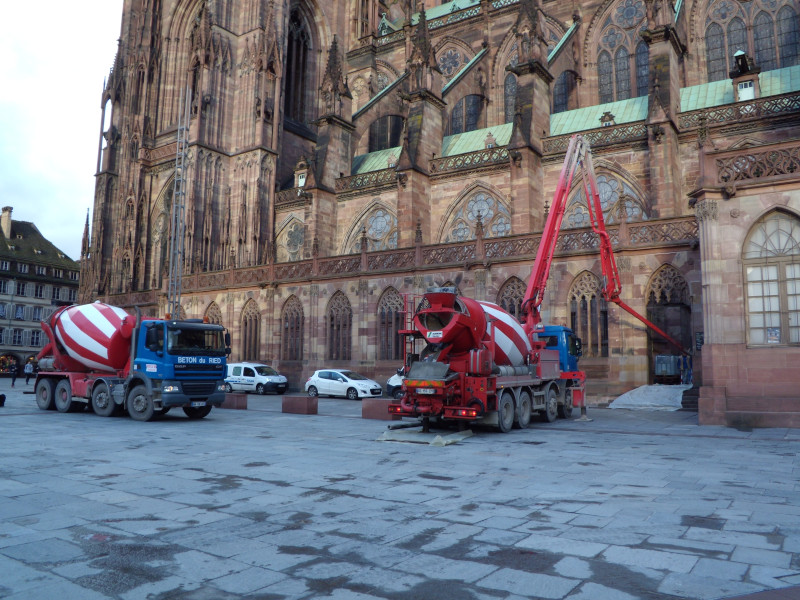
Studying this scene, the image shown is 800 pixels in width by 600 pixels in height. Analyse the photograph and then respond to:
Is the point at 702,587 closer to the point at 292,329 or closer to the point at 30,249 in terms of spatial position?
the point at 292,329

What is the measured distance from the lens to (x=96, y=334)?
16234 millimetres

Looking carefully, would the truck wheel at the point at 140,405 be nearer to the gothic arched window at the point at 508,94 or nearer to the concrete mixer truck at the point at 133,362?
the concrete mixer truck at the point at 133,362

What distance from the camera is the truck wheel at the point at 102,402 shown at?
16406 mm

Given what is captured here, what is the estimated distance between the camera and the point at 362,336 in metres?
26.5

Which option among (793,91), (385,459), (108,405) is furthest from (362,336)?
(793,91)

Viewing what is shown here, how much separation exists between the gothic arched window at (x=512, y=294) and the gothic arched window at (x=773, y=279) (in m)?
9.11

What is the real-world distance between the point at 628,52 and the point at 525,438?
28013 mm

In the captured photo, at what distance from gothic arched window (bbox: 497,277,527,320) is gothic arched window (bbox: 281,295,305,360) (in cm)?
1051

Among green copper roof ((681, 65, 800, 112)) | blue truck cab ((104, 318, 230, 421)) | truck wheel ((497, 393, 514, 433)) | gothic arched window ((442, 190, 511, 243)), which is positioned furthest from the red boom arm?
green copper roof ((681, 65, 800, 112))

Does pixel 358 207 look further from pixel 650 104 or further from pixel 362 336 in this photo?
pixel 650 104

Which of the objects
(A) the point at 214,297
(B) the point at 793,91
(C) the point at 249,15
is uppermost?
(C) the point at 249,15

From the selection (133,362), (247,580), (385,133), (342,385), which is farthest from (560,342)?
(385,133)

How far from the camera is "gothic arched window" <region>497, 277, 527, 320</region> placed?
890 inches

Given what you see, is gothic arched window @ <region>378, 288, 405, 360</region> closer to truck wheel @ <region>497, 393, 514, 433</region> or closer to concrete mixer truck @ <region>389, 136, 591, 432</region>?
concrete mixer truck @ <region>389, 136, 591, 432</region>
